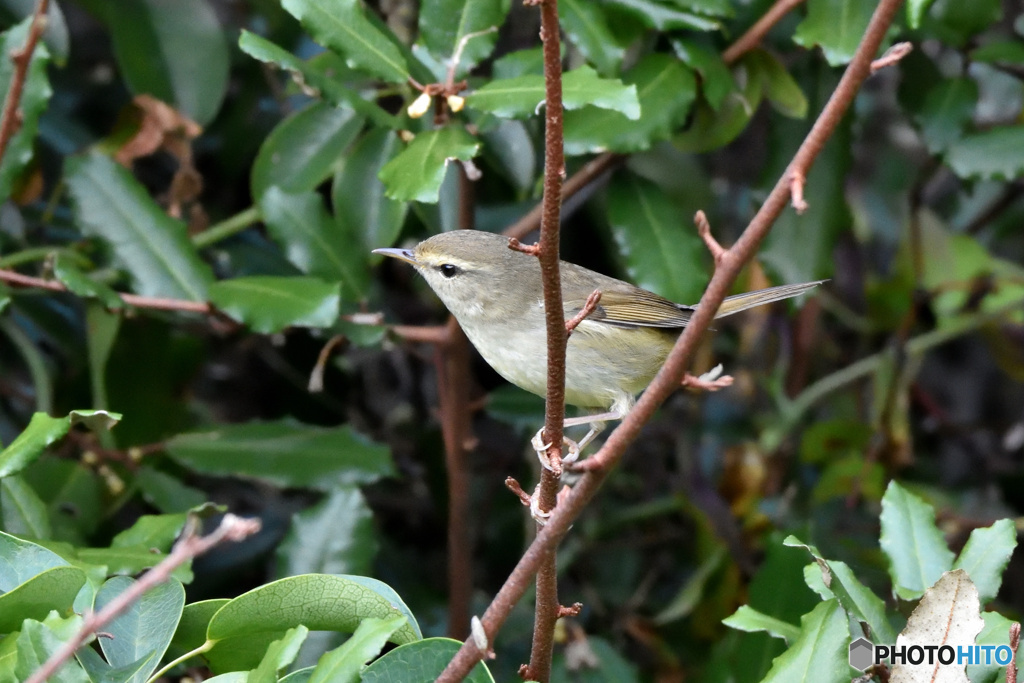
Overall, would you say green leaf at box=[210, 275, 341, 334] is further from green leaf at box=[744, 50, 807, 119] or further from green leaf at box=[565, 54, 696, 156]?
green leaf at box=[744, 50, 807, 119]

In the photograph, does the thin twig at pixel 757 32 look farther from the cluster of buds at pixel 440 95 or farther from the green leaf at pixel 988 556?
the green leaf at pixel 988 556

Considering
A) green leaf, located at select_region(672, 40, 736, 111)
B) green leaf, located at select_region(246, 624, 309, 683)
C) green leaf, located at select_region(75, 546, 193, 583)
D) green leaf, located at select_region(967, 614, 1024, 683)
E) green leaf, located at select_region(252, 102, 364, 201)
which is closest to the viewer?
green leaf, located at select_region(246, 624, 309, 683)

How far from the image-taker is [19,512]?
2.18 meters

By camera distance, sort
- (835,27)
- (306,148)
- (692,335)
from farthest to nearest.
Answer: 1. (306,148)
2. (835,27)
3. (692,335)

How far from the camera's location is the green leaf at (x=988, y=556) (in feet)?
6.34

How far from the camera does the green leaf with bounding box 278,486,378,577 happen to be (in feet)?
8.47

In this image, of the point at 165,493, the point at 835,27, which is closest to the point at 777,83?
the point at 835,27

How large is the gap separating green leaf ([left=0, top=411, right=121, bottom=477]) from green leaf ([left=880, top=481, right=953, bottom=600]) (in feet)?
4.82

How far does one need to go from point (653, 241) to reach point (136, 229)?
1.36m

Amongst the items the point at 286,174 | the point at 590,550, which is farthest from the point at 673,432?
the point at 286,174

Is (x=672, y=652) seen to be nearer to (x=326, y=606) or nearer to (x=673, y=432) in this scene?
(x=673, y=432)

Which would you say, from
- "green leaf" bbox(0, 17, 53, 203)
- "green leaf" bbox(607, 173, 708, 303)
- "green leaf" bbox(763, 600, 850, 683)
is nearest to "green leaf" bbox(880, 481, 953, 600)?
"green leaf" bbox(763, 600, 850, 683)

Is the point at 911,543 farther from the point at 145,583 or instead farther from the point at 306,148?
the point at 306,148

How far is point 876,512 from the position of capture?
4152mm
